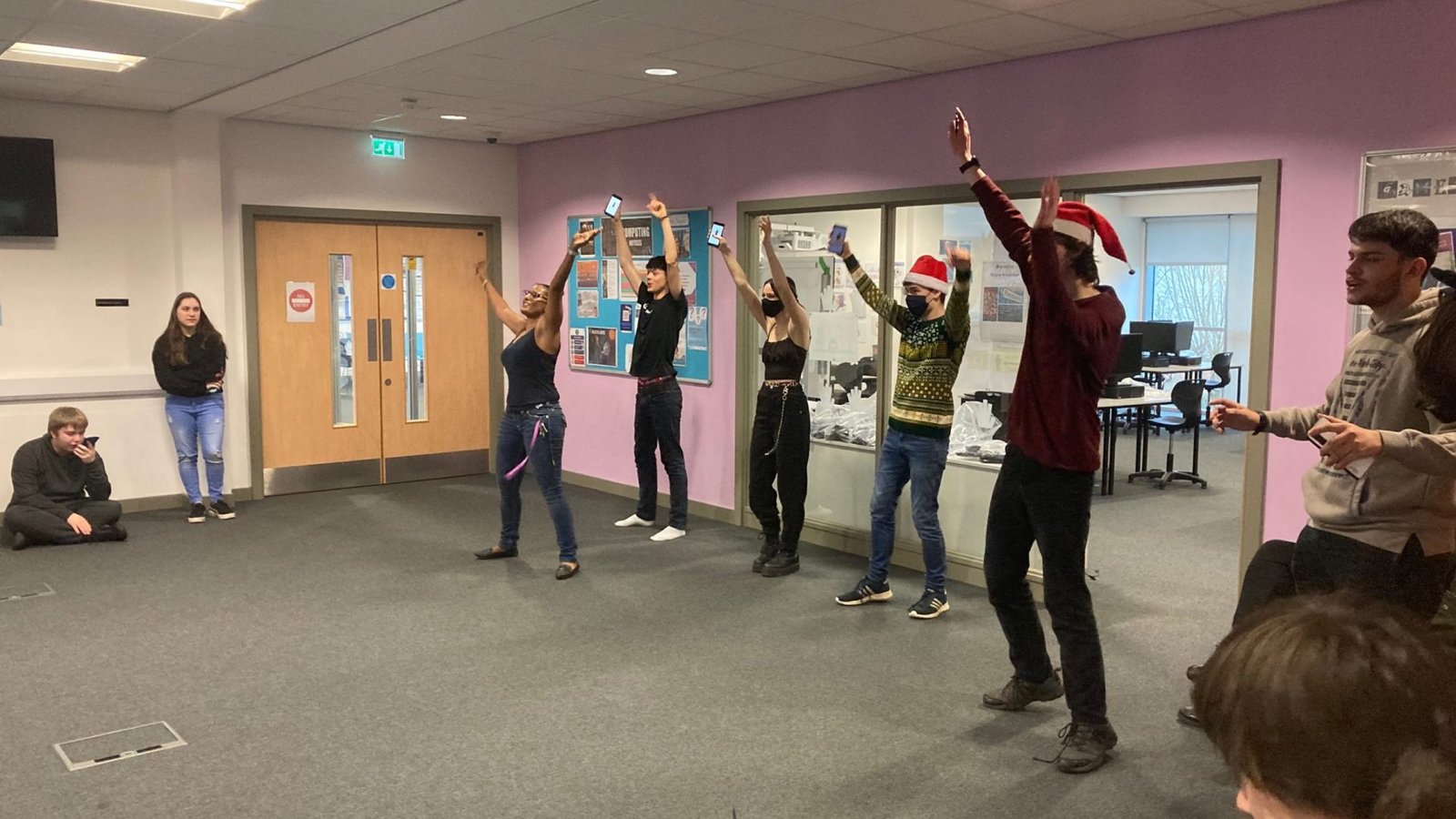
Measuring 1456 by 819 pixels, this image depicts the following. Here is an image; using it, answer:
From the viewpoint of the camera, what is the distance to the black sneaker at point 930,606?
482 cm

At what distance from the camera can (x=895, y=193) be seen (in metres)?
5.74

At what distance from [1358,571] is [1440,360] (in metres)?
0.60

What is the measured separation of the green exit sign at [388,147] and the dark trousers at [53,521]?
3080 mm

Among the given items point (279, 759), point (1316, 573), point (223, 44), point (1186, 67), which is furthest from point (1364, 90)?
point (223, 44)

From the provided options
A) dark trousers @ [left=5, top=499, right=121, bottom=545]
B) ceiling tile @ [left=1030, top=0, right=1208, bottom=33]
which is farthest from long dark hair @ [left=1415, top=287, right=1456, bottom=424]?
dark trousers @ [left=5, top=499, right=121, bottom=545]

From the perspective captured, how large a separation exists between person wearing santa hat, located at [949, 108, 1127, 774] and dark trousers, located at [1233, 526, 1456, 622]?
0.53 m

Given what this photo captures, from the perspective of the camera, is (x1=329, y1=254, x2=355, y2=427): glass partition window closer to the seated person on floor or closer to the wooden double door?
the wooden double door

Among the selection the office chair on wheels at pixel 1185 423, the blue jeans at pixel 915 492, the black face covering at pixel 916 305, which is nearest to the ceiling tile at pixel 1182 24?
the black face covering at pixel 916 305

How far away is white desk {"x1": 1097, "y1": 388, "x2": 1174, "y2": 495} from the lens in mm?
7922

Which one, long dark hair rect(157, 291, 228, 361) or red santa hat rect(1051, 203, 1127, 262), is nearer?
red santa hat rect(1051, 203, 1127, 262)

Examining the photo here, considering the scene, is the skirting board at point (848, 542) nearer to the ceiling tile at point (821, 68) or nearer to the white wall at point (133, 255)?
the ceiling tile at point (821, 68)

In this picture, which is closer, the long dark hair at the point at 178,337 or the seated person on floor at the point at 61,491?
the seated person on floor at the point at 61,491

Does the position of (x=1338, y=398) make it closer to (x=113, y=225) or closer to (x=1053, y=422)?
(x=1053, y=422)

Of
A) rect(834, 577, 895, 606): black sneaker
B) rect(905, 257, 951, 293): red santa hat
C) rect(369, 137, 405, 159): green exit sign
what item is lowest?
rect(834, 577, 895, 606): black sneaker
